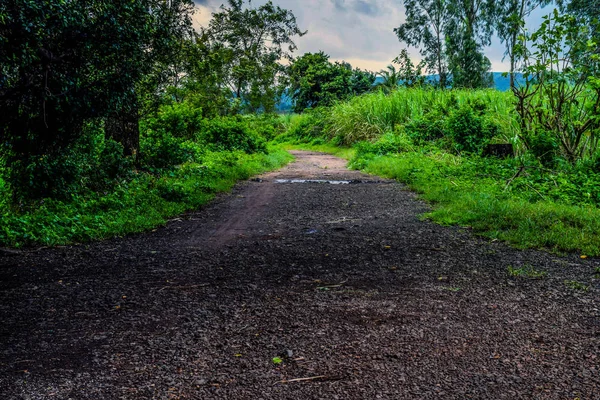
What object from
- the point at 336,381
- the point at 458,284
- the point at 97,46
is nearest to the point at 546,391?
the point at 336,381

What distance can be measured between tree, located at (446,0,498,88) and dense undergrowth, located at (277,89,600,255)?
2105cm

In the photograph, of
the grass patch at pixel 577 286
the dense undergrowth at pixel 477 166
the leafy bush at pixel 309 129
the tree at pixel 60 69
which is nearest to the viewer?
the grass patch at pixel 577 286

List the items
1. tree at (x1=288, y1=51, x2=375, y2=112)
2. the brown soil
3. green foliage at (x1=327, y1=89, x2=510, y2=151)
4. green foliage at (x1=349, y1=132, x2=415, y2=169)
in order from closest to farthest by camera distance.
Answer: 1. the brown soil
2. green foliage at (x1=327, y1=89, x2=510, y2=151)
3. green foliage at (x1=349, y1=132, x2=415, y2=169)
4. tree at (x1=288, y1=51, x2=375, y2=112)

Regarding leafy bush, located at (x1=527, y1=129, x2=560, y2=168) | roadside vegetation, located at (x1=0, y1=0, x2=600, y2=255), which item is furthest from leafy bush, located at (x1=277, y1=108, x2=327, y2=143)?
leafy bush, located at (x1=527, y1=129, x2=560, y2=168)

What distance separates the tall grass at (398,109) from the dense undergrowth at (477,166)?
38 millimetres

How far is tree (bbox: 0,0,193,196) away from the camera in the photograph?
3863 mm

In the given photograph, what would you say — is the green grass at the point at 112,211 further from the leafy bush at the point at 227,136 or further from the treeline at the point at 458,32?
the treeline at the point at 458,32

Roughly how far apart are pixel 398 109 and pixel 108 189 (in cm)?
1232

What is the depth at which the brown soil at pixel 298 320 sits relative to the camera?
7.84ft

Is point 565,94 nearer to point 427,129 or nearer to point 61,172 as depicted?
point 427,129

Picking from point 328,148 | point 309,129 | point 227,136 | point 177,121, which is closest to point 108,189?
point 177,121

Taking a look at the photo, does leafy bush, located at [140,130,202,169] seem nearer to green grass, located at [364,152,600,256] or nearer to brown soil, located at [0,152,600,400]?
brown soil, located at [0,152,600,400]

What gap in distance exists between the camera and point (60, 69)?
16.0 feet

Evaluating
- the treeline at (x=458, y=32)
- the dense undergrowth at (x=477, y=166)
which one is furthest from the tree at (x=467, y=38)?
the dense undergrowth at (x=477, y=166)
